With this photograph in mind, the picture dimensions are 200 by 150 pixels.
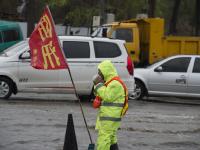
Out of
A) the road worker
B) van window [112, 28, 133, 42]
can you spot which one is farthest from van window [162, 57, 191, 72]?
the road worker

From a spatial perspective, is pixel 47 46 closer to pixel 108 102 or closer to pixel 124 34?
pixel 108 102

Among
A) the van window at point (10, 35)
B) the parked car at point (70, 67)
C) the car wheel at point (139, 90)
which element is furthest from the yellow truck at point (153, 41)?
the van window at point (10, 35)

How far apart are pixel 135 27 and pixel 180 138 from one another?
12324 mm

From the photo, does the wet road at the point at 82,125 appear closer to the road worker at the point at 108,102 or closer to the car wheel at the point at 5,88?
the car wheel at the point at 5,88

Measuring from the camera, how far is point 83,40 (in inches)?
750

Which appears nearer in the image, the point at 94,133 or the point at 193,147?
the point at 193,147

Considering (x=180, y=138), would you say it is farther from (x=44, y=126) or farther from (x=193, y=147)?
(x=44, y=126)

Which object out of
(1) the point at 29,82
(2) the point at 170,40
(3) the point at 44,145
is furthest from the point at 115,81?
(2) the point at 170,40

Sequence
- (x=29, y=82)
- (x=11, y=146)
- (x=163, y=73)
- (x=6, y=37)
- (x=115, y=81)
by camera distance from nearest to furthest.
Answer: (x=115, y=81)
(x=11, y=146)
(x=29, y=82)
(x=163, y=73)
(x=6, y=37)

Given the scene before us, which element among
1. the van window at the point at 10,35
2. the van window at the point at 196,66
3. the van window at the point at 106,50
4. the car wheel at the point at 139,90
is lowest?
the car wheel at the point at 139,90

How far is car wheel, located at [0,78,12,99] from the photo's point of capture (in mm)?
18469

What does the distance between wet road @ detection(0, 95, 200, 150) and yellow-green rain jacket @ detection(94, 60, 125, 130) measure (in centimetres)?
227

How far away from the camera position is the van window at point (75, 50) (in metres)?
18.8

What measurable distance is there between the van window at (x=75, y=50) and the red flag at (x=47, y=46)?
843 centimetres
